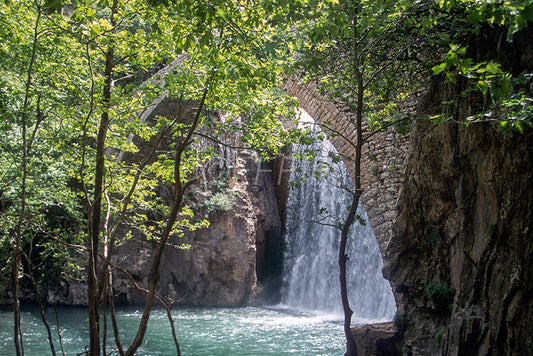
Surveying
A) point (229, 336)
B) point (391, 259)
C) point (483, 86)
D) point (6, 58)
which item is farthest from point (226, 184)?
point (483, 86)

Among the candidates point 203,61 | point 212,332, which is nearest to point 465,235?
point 203,61

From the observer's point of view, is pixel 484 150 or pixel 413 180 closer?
pixel 484 150

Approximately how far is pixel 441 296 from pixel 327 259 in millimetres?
8079

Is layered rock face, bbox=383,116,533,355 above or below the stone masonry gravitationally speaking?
below

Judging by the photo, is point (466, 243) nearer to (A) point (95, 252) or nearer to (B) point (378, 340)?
(B) point (378, 340)

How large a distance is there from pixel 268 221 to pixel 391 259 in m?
8.79

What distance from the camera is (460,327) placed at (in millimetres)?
3268

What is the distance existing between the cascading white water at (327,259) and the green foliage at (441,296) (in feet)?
17.1

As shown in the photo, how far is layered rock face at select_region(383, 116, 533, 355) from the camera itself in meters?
2.85

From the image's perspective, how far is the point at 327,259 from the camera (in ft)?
39.5

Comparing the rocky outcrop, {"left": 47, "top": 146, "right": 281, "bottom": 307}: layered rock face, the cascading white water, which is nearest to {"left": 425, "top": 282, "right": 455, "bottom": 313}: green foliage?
the rocky outcrop

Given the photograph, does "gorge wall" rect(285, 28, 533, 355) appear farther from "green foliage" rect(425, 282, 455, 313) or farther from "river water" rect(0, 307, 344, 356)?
"river water" rect(0, 307, 344, 356)

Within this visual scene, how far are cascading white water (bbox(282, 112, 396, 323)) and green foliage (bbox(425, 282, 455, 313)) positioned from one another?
5.22m

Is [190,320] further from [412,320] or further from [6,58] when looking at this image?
[6,58]
